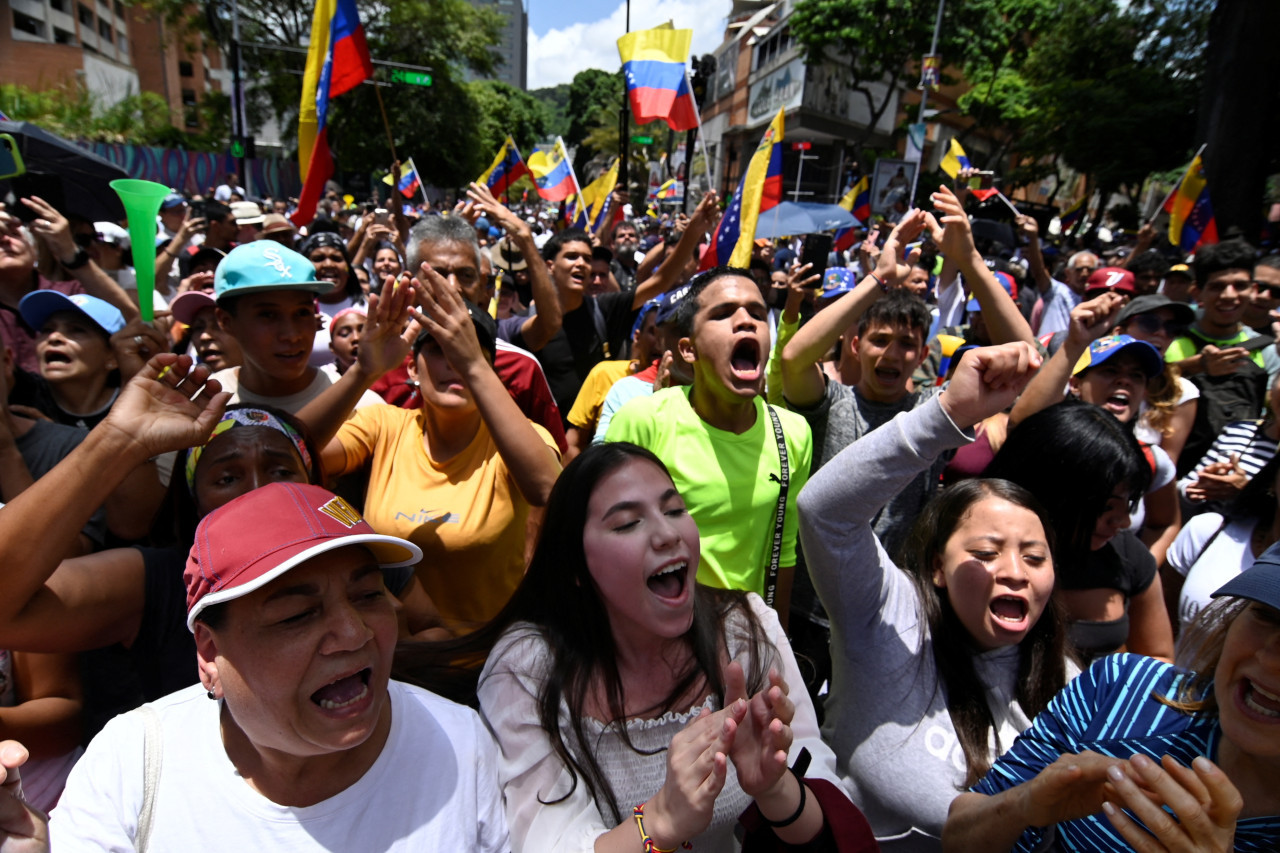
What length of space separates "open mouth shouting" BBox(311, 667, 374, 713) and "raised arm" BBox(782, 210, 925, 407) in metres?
1.97

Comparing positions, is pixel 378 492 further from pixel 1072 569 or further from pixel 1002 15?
pixel 1002 15

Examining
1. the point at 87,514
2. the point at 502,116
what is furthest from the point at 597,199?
the point at 502,116

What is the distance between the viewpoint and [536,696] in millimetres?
1616

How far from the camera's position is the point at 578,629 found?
1.76 metres

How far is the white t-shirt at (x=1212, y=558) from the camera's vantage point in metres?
2.35

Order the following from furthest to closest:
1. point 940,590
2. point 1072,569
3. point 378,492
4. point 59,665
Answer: point 378,492 < point 1072,569 < point 940,590 < point 59,665

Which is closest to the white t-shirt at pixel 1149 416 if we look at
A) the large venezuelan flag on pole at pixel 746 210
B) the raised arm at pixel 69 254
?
the large venezuelan flag on pole at pixel 746 210

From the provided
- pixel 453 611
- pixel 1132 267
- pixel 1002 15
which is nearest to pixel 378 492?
pixel 453 611

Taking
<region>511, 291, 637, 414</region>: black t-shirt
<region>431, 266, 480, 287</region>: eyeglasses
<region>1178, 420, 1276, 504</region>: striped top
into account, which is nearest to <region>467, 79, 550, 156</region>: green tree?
<region>511, 291, 637, 414</region>: black t-shirt

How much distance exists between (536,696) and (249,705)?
0.58 m

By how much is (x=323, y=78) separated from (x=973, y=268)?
14.9ft

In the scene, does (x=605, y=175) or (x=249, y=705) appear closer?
(x=249, y=705)

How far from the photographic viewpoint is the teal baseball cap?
8.64 feet

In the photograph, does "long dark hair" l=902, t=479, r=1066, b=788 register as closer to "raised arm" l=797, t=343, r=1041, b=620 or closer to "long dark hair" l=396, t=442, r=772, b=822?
"raised arm" l=797, t=343, r=1041, b=620
